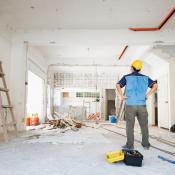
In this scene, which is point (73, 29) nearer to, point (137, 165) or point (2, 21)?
point (2, 21)

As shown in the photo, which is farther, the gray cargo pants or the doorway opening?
the doorway opening

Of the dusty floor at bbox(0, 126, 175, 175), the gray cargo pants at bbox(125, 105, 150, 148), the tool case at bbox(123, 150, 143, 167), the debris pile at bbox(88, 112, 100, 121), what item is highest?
the gray cargo pants at bbox(125, 105, 150, 148)

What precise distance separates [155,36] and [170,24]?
0.50 meters

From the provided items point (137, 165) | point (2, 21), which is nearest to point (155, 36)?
point (2, 21)

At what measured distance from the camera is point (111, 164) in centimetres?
232

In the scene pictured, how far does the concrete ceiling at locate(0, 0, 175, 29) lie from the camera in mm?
4418

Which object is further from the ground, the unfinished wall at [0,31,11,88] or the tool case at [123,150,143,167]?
the unfinished wall at [0,31,11,88]

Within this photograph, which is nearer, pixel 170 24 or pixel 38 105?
pixel 170 24

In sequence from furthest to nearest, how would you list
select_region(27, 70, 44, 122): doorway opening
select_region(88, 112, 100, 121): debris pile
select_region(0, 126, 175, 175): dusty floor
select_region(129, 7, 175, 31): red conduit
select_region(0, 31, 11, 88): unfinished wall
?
select_region(88, 112, 100, 121): debris pile → select_region(27, 70, 44, 122): doorway opening → select_region(0, 31, 11, 88): unfinished wall → select_region(129, 7, 175, 31): red conduit → select_region(0, 126, 175, 175): dusty floor

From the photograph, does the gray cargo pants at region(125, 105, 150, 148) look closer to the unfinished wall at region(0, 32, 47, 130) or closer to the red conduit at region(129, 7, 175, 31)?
the red conduit at region(129, 7, 175, 31)

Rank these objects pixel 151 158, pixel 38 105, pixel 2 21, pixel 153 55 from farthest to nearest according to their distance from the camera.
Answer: pixel 38 105 < pixel 153 55 < pixel 2 21 < pixel 151 158

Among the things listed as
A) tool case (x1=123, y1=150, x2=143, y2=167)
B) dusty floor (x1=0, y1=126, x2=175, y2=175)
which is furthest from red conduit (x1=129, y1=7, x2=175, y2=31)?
tool case (x1=123, y1=150, x2=143, y2=167)

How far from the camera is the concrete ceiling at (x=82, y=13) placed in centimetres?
442

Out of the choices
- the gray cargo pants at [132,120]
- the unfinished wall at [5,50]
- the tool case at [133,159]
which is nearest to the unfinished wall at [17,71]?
the unfinished wall at [5,50]
